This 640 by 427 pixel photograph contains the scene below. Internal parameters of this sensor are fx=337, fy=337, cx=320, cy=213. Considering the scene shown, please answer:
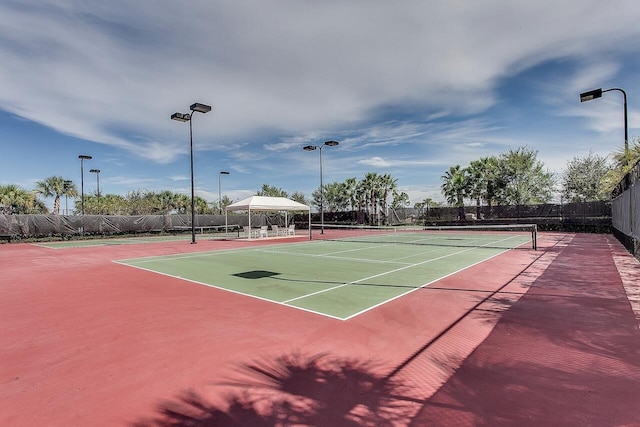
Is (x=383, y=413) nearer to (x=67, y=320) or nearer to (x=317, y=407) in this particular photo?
(x=317, y=407)

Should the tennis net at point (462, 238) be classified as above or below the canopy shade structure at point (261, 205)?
below

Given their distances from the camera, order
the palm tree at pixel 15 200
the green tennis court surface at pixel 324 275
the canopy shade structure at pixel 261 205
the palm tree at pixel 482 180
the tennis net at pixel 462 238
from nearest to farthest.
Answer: the green tennis court surface at pixel 324 275 → the tennis net at pixel 462 238 → the canopy shade structure at pixel 261 205 → the palm tree at pixel 15 200 → the palm tree at pixel 482 180

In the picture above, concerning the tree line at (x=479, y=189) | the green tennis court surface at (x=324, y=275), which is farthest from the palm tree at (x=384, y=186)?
the green tennis court surface at (x=324, y=275)

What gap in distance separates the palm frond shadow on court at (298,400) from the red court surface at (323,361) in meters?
0.02

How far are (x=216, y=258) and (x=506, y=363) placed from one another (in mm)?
12183

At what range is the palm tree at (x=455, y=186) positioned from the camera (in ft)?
136

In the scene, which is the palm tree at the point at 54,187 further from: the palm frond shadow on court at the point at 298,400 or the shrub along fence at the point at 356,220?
the palm frond shadow on court at the point at 298,400

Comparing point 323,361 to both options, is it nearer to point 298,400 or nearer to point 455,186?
point 298,400

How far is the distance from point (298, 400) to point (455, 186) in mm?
42869

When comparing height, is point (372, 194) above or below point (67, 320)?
above

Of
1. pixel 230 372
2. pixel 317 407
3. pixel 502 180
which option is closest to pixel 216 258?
pixel 230 372

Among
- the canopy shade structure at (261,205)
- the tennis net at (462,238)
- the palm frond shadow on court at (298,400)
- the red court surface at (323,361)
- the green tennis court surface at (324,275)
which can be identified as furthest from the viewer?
the canopy shade structure at (261,205)

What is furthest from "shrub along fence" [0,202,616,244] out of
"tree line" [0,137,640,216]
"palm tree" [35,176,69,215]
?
"palm tree" [35,176,69,215]

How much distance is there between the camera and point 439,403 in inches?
122
